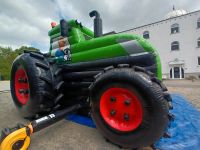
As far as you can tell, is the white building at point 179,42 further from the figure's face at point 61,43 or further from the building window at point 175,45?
the figure's face at point 61,43

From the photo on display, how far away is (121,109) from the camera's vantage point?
79.0 inches

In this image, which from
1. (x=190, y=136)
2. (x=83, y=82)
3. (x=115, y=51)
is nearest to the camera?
(x=190, y=136)

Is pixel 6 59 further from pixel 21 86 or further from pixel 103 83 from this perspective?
pixel 103 83

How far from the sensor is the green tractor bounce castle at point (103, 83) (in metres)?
1.73

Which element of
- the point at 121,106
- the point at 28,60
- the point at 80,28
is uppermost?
the point at 80,28

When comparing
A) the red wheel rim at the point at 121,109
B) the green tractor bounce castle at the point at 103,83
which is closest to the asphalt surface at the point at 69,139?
the green tractor bounce castle at the point at 103,83

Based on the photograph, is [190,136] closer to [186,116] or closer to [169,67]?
[186,116]

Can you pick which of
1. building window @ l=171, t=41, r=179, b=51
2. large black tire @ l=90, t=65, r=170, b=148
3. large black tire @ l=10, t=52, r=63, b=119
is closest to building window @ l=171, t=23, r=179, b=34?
building window @ l=171, t=41, r=179, b=51

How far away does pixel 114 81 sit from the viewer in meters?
1.96

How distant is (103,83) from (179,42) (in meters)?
21.6

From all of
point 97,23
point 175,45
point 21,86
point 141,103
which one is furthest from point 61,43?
point 175,45

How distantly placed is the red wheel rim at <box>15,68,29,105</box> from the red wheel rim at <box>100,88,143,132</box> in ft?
6.40

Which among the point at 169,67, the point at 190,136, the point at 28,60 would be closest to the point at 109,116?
the point at 190,136

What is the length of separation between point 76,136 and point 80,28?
2315 millimetres
